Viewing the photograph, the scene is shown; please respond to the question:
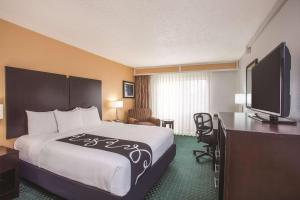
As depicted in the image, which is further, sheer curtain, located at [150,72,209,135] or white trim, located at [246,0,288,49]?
sheer curtain, located at [150,72,209,135]

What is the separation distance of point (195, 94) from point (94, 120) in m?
3.49

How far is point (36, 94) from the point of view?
2.79 metres

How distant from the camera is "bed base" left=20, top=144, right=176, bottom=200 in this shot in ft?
5.46

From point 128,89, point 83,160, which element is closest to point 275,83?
point 83,160

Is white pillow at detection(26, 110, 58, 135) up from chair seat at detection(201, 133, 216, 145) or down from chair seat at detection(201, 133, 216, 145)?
up

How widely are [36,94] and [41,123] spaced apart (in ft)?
1.81

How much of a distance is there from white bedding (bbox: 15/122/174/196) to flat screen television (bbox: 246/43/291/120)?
4.90 ft

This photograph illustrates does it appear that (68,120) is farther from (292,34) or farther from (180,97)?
(180,97)

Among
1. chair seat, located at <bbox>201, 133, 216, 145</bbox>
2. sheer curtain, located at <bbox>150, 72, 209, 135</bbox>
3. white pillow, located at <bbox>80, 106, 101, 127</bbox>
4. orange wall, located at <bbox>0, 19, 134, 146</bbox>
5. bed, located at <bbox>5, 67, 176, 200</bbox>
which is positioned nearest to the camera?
bed, located at <bbox>5, 67, 176, 200</bbox>

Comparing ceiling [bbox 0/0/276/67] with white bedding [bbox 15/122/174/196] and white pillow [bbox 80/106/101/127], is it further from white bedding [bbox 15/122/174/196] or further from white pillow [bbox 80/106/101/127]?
white bedding [bbox 15/122/174/196]

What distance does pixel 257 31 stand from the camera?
8.62ft

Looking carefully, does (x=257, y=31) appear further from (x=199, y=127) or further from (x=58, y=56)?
(x=58, y=56)

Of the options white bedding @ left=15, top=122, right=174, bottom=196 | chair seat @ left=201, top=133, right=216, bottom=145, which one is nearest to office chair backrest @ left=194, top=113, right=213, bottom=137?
chair seat @ left=201, top=133, right=216, bottom=145

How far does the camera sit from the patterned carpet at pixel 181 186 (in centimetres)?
212
